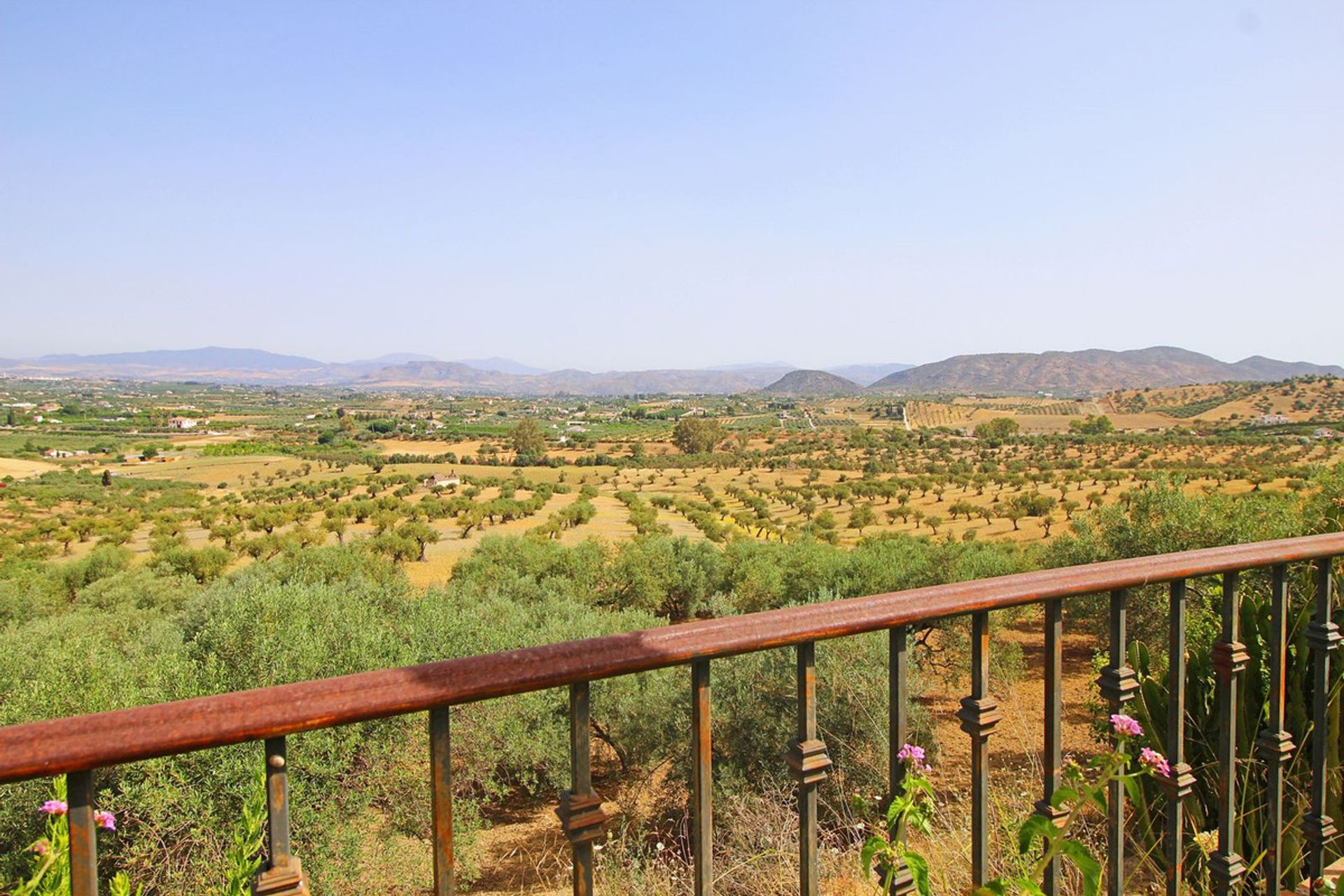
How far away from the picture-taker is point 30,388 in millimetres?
166000

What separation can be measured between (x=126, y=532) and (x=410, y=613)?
2427 centimetres

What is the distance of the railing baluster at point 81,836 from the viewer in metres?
0.95

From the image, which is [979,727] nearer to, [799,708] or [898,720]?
[898,720]

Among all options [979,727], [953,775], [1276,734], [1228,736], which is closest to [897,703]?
[979,727]

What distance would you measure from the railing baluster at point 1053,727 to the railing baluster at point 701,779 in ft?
2.48

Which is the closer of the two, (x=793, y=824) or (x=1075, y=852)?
(x=1075, y=852)

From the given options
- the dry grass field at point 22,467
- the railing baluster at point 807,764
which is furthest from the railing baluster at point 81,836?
the dry grass field at point 22,467

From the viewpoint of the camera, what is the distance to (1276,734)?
2.00 metres

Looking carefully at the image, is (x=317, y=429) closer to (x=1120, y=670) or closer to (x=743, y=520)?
(x=743, y=520)

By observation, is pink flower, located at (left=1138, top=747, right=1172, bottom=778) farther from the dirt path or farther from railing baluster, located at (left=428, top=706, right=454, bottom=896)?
the dirt path

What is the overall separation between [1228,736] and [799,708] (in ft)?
4.20

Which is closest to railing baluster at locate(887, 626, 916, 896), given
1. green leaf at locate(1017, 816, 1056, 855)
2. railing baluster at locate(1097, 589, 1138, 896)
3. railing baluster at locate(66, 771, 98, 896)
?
green leaf at locate(1017, 816, 1056, 855)

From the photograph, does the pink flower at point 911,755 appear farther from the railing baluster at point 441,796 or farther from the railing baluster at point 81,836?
the railing baluster at point 81,836

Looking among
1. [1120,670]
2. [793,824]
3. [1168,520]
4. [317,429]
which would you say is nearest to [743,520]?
[1168,520]
